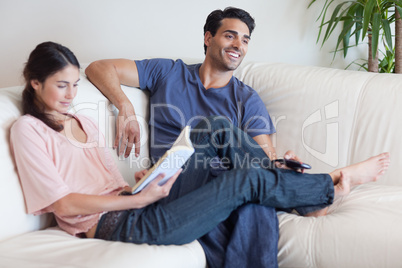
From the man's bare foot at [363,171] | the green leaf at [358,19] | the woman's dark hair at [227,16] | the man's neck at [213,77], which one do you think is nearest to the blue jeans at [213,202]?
the man's bare foot at [363,171]

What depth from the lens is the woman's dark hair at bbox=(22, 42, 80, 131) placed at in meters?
1.53

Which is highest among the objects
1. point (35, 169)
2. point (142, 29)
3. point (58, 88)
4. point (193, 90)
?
point (142, 29)

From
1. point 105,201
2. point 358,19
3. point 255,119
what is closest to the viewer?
point 105,201

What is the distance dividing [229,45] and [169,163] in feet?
3.14

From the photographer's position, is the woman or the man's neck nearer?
the woman

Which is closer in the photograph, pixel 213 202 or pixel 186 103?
pixel 213 202

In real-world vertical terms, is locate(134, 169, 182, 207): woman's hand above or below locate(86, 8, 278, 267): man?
below

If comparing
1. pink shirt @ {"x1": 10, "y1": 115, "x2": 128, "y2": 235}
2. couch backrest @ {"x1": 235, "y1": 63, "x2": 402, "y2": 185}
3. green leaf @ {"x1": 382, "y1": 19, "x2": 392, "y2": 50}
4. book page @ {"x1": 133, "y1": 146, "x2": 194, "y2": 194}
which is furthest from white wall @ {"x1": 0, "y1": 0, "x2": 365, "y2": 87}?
book page @ {"x1": 133, "y1": 146, "x2": 194, "y2": 194}

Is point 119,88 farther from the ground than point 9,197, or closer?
farther from the ground

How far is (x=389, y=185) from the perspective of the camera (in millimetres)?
Answer: 1924

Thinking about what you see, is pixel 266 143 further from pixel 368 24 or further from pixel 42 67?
pixel 42 67

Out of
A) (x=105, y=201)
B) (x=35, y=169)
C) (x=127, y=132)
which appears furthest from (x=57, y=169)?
(x=127, y=132)

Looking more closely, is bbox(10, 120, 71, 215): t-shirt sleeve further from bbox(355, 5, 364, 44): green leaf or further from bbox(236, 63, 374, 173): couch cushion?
bbox(355, 5, 364, 44): green leaf

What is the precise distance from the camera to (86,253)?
134cm
